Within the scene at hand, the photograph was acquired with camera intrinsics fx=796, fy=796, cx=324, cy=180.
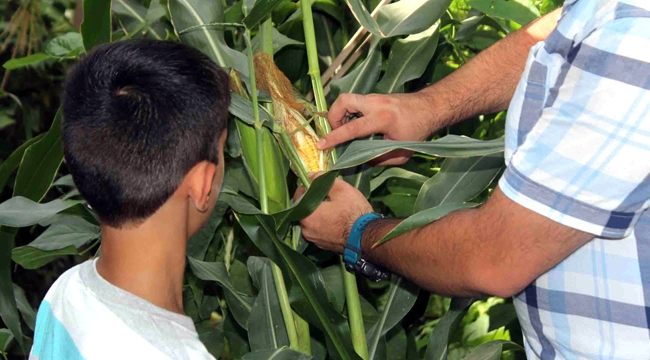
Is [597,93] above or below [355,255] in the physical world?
above

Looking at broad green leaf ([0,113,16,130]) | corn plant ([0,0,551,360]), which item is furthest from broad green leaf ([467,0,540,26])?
broad green leaf ([0,113,16,130])

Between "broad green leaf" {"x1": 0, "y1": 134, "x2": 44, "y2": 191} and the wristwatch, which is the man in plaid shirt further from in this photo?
"broad green leaf" {"x1": 0, "y1": 134, "x2": 44, "y2": 191}

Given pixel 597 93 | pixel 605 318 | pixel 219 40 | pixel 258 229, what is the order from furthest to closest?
1. pixel 219 40
2. pixel 258 229
3. pixel 605 318
4. pixel 597 93

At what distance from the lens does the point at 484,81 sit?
1136 mm

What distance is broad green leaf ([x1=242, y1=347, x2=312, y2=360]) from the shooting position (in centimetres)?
100

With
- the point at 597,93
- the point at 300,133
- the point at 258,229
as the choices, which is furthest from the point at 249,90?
the point at 597,93

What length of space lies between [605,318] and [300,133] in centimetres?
44

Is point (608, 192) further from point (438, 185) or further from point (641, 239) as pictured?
point (438, 185)

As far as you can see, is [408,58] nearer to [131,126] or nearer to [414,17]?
[414,17]

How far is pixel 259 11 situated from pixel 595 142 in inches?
17.4

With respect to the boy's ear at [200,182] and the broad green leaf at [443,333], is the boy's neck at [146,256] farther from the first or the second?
the broad green leaf at [443,333]

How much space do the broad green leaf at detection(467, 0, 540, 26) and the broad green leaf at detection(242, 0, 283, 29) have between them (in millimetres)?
342

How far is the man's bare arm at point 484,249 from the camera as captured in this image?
74cm

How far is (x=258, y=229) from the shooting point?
963mm
